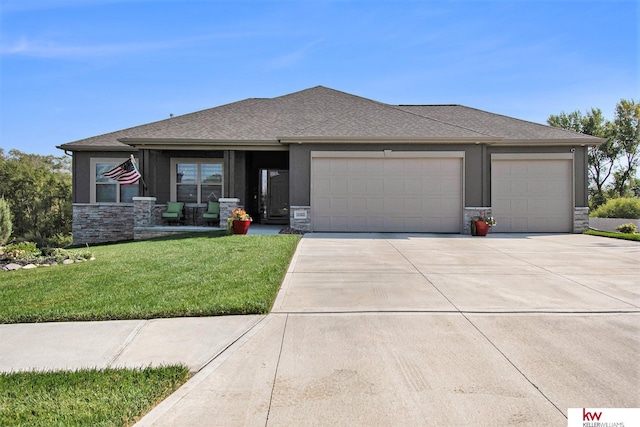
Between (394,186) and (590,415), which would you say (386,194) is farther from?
(590,415)

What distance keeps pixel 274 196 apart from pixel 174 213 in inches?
178

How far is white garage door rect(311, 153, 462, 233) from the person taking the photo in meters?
13.6

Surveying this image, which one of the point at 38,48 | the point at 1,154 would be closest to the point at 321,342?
the point at 38,48

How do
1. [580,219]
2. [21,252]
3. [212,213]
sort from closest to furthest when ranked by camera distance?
[21,252]
[580,219]
[212,213]

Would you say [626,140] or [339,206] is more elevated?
[626,140]

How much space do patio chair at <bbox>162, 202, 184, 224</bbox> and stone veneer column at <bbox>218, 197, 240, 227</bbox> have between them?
2.04m

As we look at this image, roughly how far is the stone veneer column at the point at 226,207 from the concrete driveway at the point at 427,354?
7266 millimetres

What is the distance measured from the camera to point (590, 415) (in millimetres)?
2594

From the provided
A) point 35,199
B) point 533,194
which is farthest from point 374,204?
point 35,199

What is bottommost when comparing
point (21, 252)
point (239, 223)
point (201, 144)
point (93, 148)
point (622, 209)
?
point (21, 252)

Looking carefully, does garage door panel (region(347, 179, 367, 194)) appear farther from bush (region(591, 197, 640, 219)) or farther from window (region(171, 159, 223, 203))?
Answer: bush (region(591, 197, 640, 219))

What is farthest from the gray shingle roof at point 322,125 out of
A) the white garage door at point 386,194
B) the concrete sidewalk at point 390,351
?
the concrete sidewalk at point 390,351

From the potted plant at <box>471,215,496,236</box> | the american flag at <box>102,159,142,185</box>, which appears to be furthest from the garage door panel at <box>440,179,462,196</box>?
the american flag at <box>102,159,142,185</box>

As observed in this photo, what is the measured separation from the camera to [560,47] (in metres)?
10.2
